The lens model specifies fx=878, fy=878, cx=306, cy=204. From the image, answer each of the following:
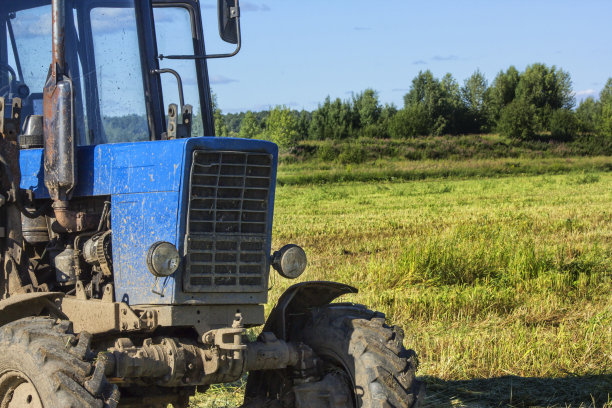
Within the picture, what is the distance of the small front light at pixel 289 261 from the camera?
558cm

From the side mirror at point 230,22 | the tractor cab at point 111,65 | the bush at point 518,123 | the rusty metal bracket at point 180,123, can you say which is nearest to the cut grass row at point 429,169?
the bush at point 518,123

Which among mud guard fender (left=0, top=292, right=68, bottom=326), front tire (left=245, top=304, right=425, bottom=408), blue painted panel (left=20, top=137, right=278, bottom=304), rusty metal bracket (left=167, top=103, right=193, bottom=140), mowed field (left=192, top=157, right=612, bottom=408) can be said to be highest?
rusty metal bracket (left=167, top=103, right=193, bottom=140)

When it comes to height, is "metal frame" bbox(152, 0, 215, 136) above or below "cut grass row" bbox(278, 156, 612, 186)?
above

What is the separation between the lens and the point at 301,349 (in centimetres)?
560

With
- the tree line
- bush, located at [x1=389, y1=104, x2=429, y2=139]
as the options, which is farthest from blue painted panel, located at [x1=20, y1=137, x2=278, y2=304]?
bush, located at [x1=389, y1=104, x2=429, y2=139]

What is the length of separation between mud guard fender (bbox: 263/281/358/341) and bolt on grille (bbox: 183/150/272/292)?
14.0 inches

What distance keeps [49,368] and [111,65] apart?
236cm

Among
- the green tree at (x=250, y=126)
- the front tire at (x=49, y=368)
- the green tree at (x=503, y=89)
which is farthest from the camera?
the green tree at (x=503, y=89)

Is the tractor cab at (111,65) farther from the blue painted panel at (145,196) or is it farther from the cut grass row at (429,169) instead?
the cut grass row at (429,169)

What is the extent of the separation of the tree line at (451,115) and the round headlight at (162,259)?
54.8 m

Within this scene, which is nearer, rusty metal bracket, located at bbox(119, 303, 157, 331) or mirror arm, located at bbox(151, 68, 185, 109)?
rusty metal bracket, located at bbox(119, 303, 157, 331)

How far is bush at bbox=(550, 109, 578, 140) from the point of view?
61.0m

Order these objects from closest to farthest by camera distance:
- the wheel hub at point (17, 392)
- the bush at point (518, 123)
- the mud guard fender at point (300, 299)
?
the wheel hub at point (17, 392)
the mud guard fender at point (300, 299)
the bush at point (518, 123)

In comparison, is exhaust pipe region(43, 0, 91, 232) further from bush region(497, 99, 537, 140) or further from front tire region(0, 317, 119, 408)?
bush region(497, 99, 537, 140)
